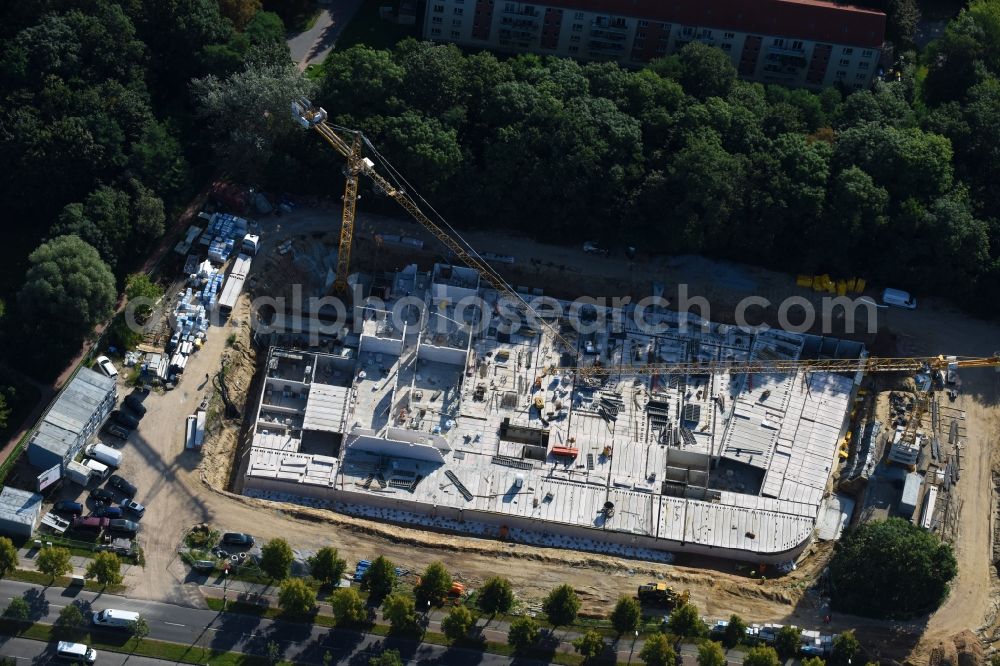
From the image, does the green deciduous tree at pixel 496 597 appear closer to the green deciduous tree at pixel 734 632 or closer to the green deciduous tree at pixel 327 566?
the green deciduous tree at pixel 327 566

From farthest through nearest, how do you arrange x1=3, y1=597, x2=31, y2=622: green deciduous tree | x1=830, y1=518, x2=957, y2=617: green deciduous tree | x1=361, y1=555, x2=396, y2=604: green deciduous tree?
1. x1=830, y1=518, x2=957, y2=617: green deciduous tree
2. x1=361, y1=555, x2=396, y2=604: green deciduous tree
3. x1=3, y1=597, x2=31, y2=622: green deciduous tree

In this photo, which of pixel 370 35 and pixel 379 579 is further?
pixel 370 35

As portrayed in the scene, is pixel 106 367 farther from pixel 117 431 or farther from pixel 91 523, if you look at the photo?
pixel 91 523

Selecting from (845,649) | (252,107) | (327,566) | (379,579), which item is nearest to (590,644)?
(379,579)

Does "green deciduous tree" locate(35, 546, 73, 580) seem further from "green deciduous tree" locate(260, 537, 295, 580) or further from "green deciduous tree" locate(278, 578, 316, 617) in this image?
"green deciduous tree" locate(278, 578, 316, 617)

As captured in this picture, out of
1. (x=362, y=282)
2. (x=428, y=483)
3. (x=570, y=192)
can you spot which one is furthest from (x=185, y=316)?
(x=570, y=192)

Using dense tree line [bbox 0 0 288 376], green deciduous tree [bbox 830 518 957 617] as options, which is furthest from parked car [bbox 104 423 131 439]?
green deciduous tree [bbox 830 518 957 617]

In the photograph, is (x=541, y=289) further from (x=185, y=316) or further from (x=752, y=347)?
(x=185, y=316)
